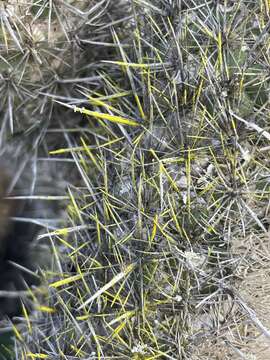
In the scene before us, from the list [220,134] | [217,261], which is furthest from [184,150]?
[217,261]

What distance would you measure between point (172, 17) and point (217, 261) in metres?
0.64

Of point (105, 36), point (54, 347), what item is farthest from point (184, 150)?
point (54, 347)

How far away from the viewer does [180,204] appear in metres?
1.31

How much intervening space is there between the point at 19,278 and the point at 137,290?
0.70m

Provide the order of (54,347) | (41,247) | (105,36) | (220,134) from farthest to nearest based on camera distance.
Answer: (41,247) → (105,36) → (54,347) → (220,134)

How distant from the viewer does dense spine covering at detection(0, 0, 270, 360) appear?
1261 mm

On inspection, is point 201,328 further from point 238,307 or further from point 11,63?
point 11,63

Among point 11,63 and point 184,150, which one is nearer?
point 184,150

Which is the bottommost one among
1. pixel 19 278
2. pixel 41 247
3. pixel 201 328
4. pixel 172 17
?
pixel 19 278

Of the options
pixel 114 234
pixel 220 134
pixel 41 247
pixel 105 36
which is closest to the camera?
pixel 220 134

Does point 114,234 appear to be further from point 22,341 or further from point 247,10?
point 247,10

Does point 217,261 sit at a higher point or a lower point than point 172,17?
lower

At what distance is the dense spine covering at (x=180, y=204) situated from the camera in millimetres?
1261

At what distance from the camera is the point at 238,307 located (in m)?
1.26
